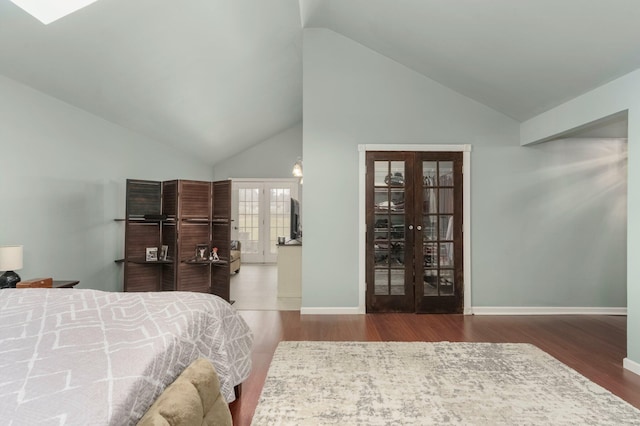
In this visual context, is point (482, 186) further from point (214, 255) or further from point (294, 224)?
point (214, 255)

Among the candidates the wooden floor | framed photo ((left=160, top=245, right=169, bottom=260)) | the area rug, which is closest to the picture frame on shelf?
framed photo ((left=160, top=245, right=169, bottom=260))

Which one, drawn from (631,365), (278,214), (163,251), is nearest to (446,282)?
(631,365)

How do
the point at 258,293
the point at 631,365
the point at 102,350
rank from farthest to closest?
the point at 258,293 < the point at 631,365 < the point at 102,350

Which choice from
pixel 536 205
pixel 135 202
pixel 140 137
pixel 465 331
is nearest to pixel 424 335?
pixel 465 331

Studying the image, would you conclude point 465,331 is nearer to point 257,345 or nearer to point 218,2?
point 257,345

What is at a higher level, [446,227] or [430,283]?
[446,227]

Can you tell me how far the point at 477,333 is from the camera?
337 centimetres

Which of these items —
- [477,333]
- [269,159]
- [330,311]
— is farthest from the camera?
[269,159]

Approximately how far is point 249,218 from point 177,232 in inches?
174

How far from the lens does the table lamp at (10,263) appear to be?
2.65 m

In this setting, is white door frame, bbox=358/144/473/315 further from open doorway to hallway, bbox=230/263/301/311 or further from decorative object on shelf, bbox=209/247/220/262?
decorative object on shelf, bbox=209/247/220/262

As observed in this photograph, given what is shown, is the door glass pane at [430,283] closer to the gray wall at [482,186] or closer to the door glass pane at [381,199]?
the gray wall at [482,186]

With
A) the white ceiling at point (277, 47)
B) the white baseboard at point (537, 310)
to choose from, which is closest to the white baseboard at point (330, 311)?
the white baseboard at point (537, 310)

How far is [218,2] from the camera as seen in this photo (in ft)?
9.84
